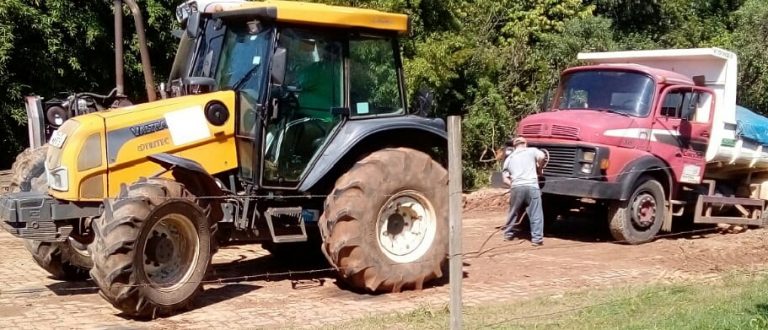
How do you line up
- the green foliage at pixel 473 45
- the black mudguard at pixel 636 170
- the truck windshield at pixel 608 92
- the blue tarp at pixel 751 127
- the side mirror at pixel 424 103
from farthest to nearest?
the green foliage at pixel 473 45, the blue tarp at pixel 751 127, the truck windshield at pixel 608 92, the black mudguard at pixel 636 170, the side mirror at pixel 424 103

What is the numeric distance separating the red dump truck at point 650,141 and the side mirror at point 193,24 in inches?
228

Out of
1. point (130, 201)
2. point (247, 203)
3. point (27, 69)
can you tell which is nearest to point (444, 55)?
point (27, 69)

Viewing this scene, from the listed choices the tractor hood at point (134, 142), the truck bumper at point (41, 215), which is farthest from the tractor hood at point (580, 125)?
the truck bumper at point (41, 215)

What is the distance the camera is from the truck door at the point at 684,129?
1339 centimetres

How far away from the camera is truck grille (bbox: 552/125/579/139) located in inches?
512

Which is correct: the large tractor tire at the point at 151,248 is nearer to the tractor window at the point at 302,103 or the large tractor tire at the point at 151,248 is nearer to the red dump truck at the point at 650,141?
the tractor window at the point at 302,103

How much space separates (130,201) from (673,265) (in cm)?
668

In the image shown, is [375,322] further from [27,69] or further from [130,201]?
A: [27,69]

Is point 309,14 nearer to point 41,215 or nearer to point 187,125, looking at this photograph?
point 187,125

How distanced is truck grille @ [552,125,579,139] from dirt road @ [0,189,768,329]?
1.51 metres

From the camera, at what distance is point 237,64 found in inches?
359

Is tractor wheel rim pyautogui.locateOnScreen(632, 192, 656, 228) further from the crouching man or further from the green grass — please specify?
the green grass

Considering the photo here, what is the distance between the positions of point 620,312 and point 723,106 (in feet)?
22.1

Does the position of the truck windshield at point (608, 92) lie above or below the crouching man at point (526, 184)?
above
